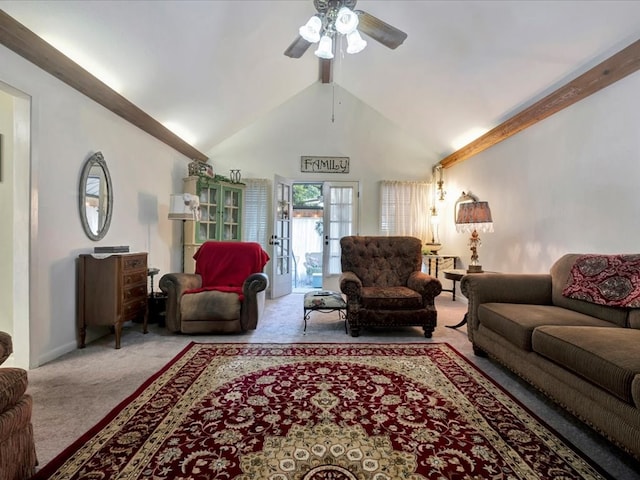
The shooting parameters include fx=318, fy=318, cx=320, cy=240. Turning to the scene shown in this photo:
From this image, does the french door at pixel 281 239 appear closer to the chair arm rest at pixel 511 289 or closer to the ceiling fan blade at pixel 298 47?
the ceiling fan blade at pixel 298 47

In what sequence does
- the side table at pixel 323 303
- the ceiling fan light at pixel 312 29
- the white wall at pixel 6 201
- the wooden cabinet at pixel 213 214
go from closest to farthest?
1. the ceiling fan light at pixel 312 29
2. the white wall at pixel 6 201
3. the side table at pixel 323 303
4. the wooden cabinet at pixel 213 214

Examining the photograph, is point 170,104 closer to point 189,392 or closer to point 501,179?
point 189,392

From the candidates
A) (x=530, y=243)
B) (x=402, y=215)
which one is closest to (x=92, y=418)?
(x=530, y=243)

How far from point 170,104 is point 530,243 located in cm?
436

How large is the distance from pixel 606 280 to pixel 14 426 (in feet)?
10.4

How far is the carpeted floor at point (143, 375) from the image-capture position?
152 centimetres

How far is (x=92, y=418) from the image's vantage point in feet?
5.53

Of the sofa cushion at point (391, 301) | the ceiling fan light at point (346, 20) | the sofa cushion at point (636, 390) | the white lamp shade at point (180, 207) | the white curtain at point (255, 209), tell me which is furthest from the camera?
the white curtain at point (255, 209)

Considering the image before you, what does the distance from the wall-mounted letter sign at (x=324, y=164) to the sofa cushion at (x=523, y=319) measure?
3842mm

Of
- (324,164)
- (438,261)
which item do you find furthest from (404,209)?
(324,164)

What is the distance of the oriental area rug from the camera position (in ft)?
4.35

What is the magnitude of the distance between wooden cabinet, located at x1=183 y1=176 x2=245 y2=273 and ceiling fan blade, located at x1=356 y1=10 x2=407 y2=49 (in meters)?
3.19

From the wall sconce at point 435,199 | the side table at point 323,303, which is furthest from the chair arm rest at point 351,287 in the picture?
the wall sconce at point 435,199

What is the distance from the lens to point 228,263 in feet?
12.0
